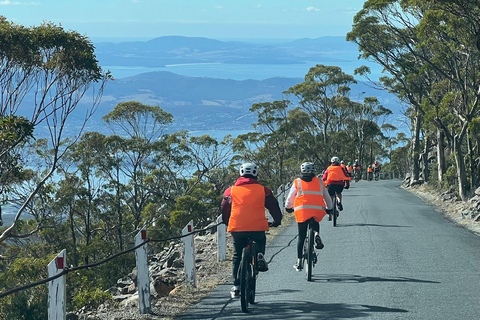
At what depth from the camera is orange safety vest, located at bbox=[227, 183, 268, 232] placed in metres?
8.21

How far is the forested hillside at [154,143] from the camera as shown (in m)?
21.5

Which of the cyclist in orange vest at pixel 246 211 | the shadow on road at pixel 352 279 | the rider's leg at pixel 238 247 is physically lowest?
the shadow on road at pixel 352 279

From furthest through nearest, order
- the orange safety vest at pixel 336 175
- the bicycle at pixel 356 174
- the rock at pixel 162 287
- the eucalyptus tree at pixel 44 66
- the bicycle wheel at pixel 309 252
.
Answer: the bicycle at pixel 356 174 < the eucalyptus tree at pixel 44 66 < the orange safety vest at pixel 336 175 < the rock at pixel 162 287 < the bicycle wheel at pixel 309 252

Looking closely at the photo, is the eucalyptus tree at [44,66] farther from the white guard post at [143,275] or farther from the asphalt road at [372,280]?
the white guard post at [143,275]

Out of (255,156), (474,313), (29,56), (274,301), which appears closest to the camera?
(474,313)

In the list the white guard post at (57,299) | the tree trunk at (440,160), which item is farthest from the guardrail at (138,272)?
the tree trunk at (440,160)

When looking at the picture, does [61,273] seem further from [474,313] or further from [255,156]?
[255,156]

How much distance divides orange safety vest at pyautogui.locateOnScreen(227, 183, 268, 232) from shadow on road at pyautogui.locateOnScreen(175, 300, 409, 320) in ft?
3.40

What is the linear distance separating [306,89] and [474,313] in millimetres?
57645

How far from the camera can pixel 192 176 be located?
162 feet

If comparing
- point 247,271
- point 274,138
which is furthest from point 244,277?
point 274,138

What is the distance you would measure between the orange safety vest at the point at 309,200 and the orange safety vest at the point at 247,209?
6.39 feet

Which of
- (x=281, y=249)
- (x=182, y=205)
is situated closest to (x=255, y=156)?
(x=182, y=205)

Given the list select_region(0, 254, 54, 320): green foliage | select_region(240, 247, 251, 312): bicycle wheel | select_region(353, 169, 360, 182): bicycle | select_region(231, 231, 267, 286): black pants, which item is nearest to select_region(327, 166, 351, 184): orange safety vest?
select_region(0, 254, 54, 320): green foliage
